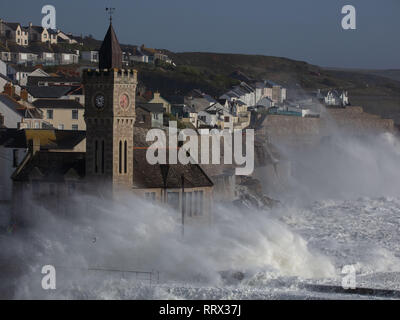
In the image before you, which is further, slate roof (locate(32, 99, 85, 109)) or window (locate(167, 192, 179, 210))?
slate roof (locate(32, 99, 85, 109))

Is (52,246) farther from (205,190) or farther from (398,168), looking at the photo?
(398,168)

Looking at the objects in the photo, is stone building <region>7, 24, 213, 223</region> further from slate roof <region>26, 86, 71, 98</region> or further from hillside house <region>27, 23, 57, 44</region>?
hillside house <region>27, 23, 57, 44</region>

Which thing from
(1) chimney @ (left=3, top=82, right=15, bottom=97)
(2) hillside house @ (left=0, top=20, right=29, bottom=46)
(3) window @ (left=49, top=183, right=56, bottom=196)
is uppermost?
(2) hillside house @ (left=0, top=20, right=29, bottom=46)

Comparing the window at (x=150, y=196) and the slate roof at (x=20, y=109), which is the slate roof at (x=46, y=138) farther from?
the slate roof at (x=20, y=109)

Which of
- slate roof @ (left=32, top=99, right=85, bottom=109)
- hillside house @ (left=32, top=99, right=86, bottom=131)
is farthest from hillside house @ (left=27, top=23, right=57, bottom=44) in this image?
hillside house @ (left=32, top=99, right=86, bottom=131)
